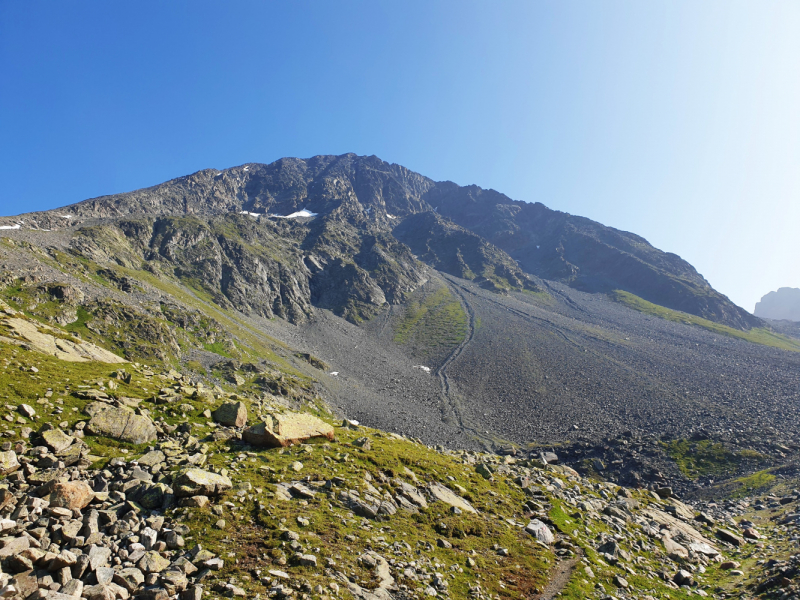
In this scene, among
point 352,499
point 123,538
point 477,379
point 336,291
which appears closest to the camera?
point 123,538

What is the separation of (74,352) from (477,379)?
100878 millimetres

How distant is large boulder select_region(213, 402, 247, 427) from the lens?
886 inches

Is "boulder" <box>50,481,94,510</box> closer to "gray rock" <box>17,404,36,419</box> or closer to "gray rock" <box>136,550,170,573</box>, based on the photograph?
"gray rock" <box>136,550,170,573</box>

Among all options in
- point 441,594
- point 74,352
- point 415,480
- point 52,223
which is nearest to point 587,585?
point 441,594

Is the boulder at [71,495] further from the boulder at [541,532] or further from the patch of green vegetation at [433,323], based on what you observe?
the patch of green vegetation at [433,323]

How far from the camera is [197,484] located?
43.9 ft

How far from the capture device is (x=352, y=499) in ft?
54.3

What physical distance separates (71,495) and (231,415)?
11.3 metres

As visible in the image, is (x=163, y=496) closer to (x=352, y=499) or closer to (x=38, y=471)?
(x=38, y=471)

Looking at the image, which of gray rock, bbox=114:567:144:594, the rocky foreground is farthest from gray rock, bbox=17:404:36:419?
gray rock, bbox=114:567:144:594

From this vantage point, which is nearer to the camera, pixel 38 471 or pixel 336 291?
pixel 38 471

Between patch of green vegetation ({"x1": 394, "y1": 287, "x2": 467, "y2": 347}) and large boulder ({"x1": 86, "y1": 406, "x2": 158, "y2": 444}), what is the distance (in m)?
132

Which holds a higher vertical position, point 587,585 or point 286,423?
point 286,423

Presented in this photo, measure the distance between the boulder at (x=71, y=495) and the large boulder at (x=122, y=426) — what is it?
A: 5.97 m
